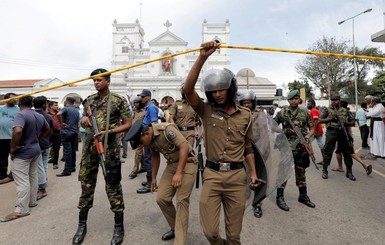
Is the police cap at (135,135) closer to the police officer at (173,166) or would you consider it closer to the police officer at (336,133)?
the police officer at (173,166)

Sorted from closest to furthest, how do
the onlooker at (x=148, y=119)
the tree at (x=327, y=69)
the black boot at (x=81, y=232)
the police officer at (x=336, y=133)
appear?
1. the black boot at (x=81, y=232)
2. the onlooker at (x=148, y=119)
3. the police officer at (x=336, y=133)
4. the tree at (x=327, y=69)

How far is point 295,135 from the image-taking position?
404 centimetres

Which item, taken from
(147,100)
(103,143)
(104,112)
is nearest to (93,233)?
(103,143)

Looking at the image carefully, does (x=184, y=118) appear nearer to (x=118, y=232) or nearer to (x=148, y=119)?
(x=148, y=119)

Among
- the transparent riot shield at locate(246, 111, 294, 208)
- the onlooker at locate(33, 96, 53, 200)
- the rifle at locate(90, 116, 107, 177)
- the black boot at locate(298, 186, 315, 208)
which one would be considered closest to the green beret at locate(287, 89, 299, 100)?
the transparent riot shield at locate(246, 111, 294, 208)

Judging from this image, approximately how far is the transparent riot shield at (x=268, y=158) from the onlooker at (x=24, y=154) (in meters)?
3.17

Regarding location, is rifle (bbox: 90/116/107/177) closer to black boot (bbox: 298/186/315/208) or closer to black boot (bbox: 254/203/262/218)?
black boot (bbox: 254/203/262/218)

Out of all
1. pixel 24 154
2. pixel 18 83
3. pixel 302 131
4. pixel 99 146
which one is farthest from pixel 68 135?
A: pixel 18 83

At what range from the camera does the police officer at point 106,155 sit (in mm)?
2900

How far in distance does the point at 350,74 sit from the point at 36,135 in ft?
134

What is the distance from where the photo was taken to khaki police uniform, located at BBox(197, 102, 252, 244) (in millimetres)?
2167

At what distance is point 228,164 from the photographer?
223cm

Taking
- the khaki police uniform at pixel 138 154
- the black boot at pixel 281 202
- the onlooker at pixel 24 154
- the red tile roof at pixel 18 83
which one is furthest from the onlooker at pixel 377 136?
the red tile roof at pixel 18 83

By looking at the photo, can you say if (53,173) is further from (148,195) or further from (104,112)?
(104,112)
